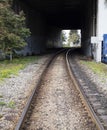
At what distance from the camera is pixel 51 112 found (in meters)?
9.50

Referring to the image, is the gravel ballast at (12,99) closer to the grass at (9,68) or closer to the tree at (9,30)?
the grass at (9,68)

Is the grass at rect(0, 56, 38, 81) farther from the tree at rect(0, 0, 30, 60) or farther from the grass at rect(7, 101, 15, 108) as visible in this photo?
the grass at rect(7, 101, 15, 108)

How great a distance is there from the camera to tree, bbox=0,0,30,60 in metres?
26.8

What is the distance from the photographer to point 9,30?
28141mm

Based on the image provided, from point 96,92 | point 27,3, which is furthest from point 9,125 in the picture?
point 27,3

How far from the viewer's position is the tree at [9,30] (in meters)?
26.8

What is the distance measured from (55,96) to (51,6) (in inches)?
1451

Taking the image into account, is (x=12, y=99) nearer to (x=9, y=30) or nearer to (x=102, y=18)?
(x=9, y=30)

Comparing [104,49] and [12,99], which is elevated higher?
[104,49]

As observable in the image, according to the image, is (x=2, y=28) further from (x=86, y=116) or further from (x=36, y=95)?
(x=86, y=116)

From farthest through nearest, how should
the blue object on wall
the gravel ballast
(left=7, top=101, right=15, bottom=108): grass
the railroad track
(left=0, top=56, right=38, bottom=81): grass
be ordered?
A: the blue object on wall → (left=0, top=56, right=38, bottom=81): grass → (left=7, top=101, right=15, bottom=108): grass → the gravel ballast → the railroad track

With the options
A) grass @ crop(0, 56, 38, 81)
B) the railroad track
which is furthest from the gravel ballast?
grass @ crop(0, 56, 38, 81)

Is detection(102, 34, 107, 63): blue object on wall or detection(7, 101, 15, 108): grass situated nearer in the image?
detection(7, 101, 15, 108): grass

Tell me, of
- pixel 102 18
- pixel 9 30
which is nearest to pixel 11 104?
pixel 9 30
